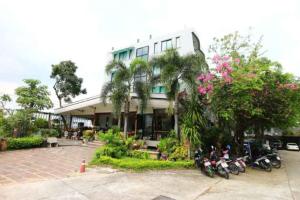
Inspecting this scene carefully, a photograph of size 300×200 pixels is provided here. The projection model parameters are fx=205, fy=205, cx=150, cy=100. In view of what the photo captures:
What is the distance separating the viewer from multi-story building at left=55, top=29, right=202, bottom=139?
46.1ft

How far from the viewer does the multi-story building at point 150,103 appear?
14.0 metres

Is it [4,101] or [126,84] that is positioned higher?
[126,84]

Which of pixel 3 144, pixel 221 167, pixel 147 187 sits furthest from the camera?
pixel 3 144

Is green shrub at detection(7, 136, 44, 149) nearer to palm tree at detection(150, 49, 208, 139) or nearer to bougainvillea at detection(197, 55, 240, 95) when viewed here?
palm tree at detection(150, 49, 208, 139)

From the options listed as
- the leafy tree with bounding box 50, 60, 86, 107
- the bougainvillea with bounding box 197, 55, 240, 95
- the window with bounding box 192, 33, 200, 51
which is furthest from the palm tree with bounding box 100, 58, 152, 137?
the leafy tree with bounding box 50, 60, 86, 107

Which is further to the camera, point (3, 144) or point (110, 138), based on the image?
point (3, 144)

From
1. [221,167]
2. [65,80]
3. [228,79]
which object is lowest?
[221,167]

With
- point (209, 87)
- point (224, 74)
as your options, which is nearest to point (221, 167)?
point (209, 87)

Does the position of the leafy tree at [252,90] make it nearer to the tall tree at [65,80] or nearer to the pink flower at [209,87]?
the pink flower at [209,87]

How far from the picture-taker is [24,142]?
1234 cm

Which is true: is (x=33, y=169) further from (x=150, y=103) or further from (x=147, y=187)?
(x=150, y=103)

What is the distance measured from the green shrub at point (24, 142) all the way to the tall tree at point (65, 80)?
10.7 m

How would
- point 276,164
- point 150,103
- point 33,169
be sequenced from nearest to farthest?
point 33,169 < point 276,164 < point 150,103

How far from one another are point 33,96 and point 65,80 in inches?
310
